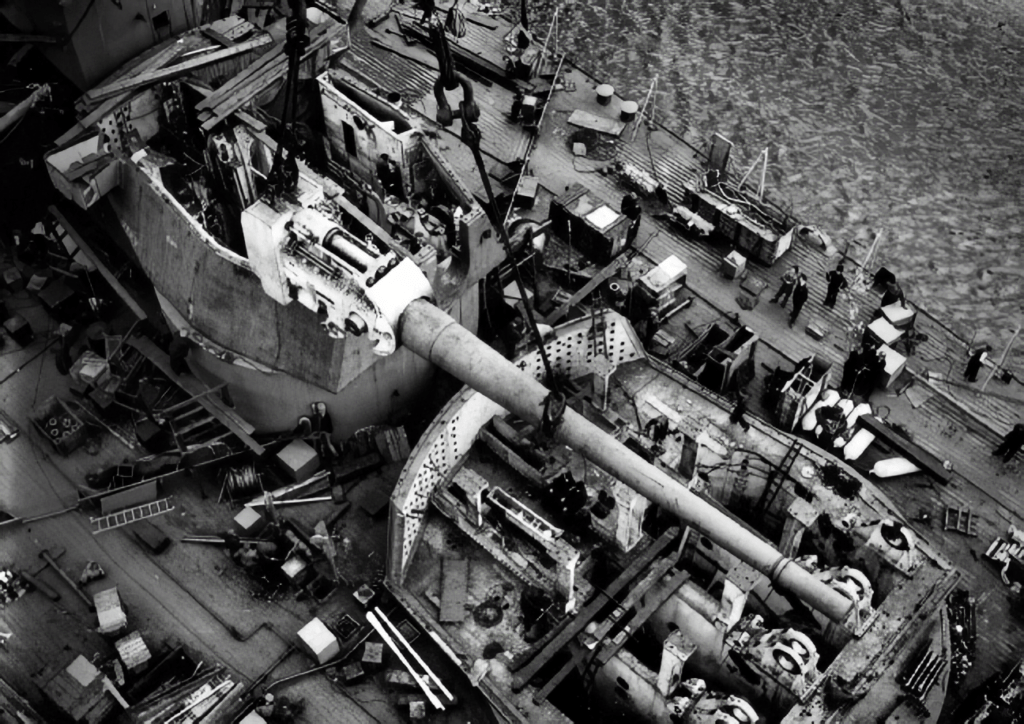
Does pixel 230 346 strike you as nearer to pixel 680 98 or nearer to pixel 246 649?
pixel 246 649

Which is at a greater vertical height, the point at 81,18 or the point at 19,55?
the point at 81,18

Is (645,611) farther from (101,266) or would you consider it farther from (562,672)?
(101,266)

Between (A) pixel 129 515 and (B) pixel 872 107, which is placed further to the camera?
(B) pixel 872 107

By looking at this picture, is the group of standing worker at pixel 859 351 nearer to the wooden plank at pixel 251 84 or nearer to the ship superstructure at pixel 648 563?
the ship superstructure at pixel 648 563

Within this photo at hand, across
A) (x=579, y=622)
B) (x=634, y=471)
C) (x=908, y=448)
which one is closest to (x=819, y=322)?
(x=908, y=448)

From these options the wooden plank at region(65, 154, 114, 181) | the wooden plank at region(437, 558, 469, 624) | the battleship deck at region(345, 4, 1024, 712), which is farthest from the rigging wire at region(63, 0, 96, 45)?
the wooden plank at region(437, 558, 469, 624)

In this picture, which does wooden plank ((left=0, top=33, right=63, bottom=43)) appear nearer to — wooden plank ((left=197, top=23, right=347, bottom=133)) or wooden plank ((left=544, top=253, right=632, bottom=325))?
wooden plank ((left=197, top=23, right=347, bottom=133))

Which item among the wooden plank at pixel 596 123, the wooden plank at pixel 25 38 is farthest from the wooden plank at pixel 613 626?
the wooden plank at pixel 25 38

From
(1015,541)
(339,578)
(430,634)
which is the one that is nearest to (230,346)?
(339,578)
